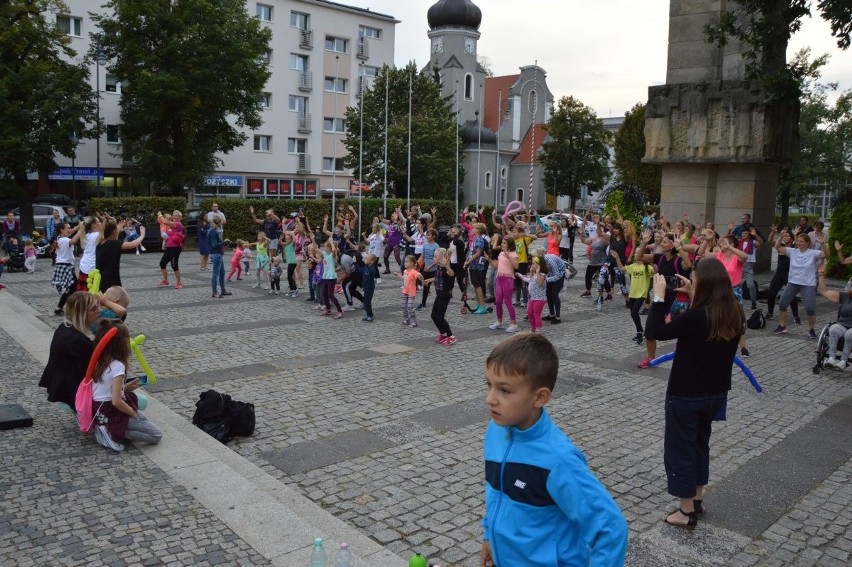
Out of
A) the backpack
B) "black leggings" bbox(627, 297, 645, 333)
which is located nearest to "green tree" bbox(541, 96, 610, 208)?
the backpack

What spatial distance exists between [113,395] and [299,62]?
55441 mm

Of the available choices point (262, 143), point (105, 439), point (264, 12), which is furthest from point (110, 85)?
point (105, 439)

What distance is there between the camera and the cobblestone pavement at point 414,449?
5066 millimetres

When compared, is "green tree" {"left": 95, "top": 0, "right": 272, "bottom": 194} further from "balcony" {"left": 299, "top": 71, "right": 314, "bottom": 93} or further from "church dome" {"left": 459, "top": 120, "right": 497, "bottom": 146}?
"church dome" {"left": 459, "top": 120, "right": 497, "bottom": 146}

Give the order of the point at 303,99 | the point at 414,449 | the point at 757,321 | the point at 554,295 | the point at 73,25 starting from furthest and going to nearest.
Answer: the point at 303,99 < the point at 73,25 < the point at 554,295 < the point at 757,321 < the point at 414,449

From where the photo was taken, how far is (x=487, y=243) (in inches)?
630

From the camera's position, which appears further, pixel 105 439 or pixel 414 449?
pixel 414 449

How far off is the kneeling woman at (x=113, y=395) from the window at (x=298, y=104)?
175ft

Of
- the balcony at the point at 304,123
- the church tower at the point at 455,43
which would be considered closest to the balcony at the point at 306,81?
the balcony at the point at 304,123

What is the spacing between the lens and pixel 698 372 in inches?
202

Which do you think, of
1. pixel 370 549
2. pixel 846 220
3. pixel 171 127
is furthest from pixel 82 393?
pixel 171 127

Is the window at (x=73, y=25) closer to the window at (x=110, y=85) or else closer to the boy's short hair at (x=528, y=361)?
the window at (x=110, y=85)

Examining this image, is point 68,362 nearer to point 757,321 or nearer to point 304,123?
point 757,321

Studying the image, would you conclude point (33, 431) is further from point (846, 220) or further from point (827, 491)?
point (846, 220)
